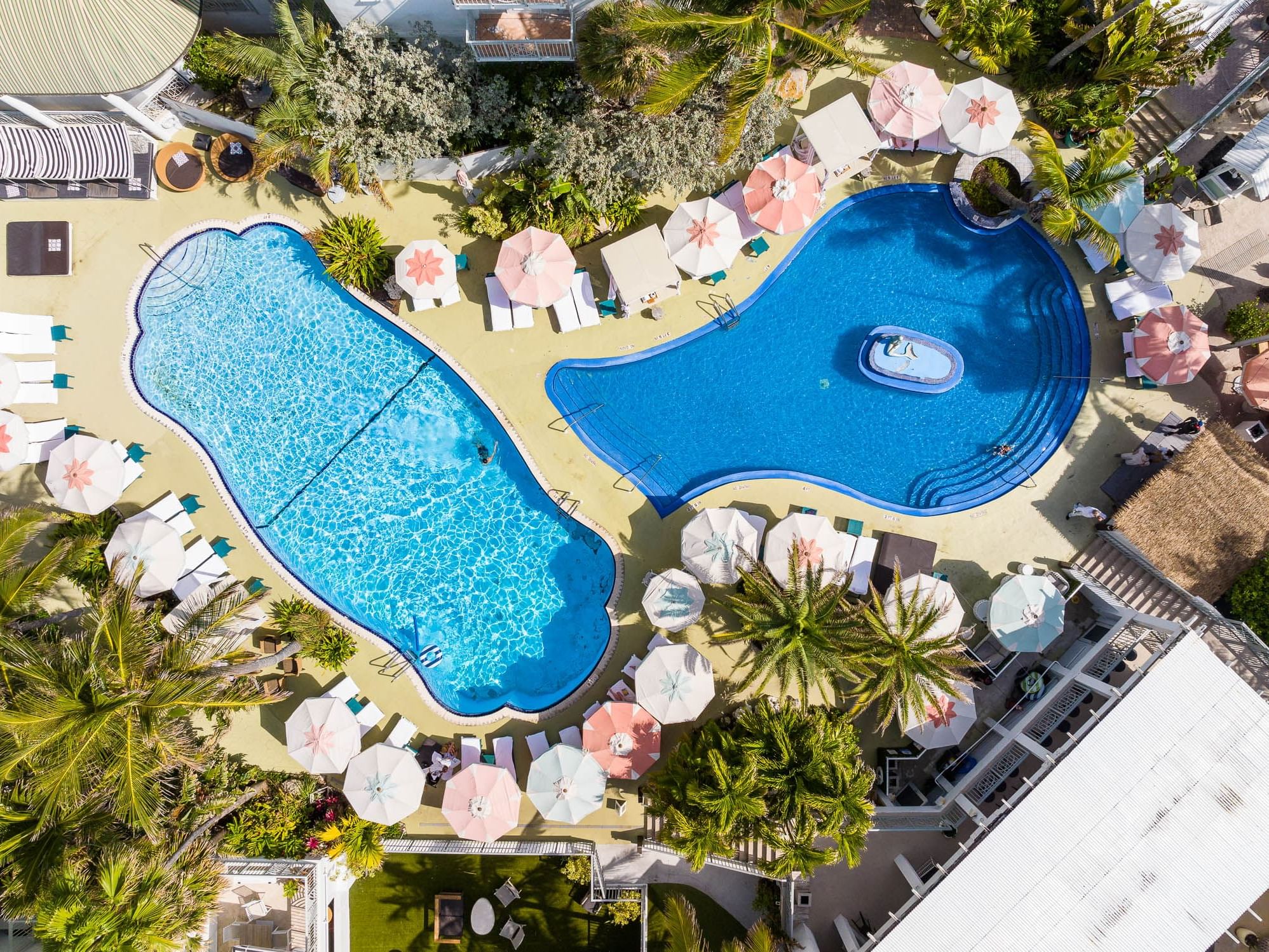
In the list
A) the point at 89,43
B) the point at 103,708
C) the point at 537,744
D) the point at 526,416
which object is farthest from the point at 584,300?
the point at 103,708

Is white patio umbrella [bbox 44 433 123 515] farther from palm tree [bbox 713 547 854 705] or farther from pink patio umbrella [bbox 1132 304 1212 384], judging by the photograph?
pink patio umbrella [bbox 1132 304 1212 384]

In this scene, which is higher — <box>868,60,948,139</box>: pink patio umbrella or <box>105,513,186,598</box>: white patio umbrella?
<box>868,60,948,139</box>: pink patio umbrella

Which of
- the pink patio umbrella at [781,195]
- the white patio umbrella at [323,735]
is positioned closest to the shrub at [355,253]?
the pink patio umbrella at [781,195]

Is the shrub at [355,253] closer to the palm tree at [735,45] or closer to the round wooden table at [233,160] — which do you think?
the round wooden table at [233,160]

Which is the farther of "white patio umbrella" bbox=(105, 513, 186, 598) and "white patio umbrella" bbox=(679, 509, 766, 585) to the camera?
"white patio umbrella" bbox=(679, 509, 766, 585)

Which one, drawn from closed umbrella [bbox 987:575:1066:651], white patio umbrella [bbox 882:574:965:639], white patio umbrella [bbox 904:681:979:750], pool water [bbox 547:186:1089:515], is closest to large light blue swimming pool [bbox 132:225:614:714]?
pool water [bbox 547:186:1089:515]

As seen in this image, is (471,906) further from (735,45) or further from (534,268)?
(735,45)

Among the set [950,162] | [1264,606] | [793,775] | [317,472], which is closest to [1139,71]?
[950,162]
